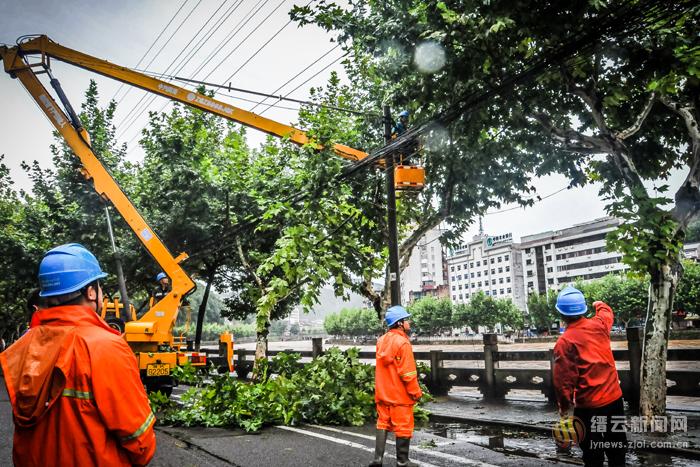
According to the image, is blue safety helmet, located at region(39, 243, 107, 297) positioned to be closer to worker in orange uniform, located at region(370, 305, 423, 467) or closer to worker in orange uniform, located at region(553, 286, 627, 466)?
worker in orange uniform, located at region(370, 305, 423, 467)

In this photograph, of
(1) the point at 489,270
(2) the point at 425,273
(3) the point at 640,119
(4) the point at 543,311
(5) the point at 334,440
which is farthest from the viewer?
(2) the point at 425,273

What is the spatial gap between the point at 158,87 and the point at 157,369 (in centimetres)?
726

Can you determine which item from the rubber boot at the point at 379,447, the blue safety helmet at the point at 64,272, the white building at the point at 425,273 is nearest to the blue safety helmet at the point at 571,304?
the rubber boot at the point at 379,447

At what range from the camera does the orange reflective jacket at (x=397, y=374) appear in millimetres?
5496

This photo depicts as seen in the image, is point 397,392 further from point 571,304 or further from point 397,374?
point 571,304

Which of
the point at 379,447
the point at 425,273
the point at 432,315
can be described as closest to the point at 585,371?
the point at 379,447

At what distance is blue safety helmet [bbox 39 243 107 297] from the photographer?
2.29m

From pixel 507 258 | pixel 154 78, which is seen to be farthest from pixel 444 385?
pixel 507 258

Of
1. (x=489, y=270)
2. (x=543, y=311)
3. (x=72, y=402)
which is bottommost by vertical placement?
(x=72, y=402)

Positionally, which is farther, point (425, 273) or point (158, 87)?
point (425, 273)

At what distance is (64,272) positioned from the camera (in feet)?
7.55

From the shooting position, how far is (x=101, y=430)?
212 centimetres

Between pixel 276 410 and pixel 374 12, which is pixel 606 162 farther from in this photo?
pixel 276 410

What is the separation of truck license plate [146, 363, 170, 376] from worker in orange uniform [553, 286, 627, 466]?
378 inches
